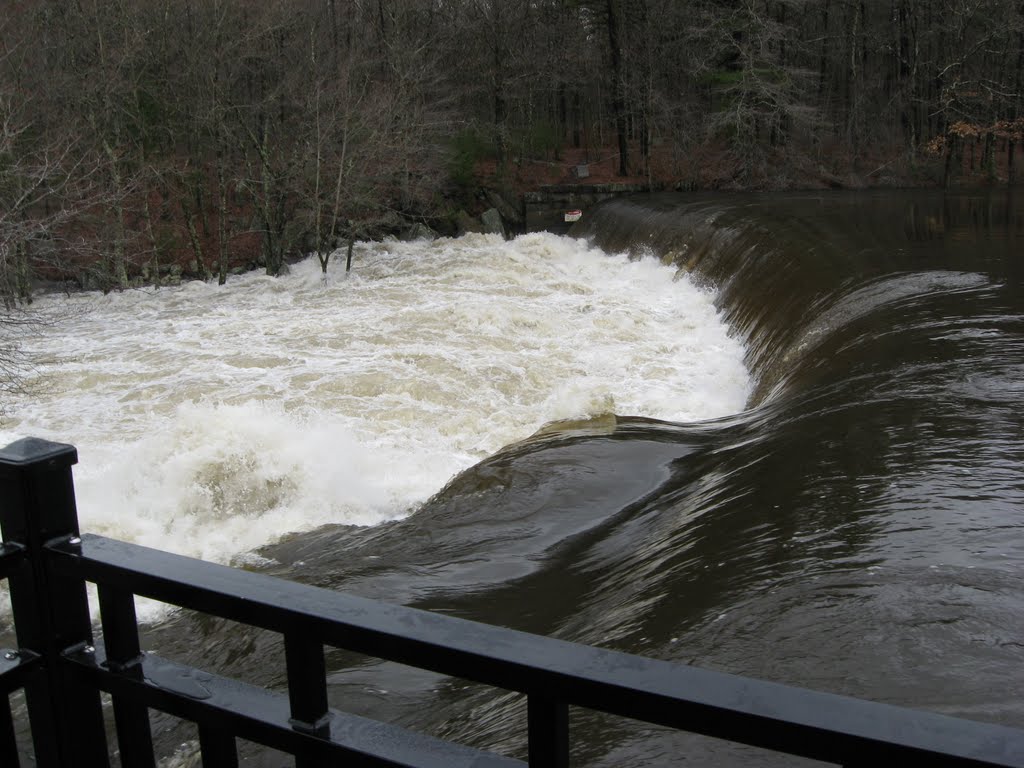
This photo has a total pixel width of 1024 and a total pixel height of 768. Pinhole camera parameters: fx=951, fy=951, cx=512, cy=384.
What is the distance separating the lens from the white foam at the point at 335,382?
27.0 ft

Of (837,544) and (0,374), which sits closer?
(837,544)

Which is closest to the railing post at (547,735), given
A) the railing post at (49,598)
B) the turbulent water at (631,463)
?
the railing post at (49,598)

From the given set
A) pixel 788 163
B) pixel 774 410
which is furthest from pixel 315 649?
pixel 788 163

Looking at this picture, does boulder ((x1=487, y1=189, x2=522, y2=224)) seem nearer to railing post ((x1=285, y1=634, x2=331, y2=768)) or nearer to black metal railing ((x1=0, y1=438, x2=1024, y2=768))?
black metal railing ((x1=0, y1=438, x2=1024, y2=768))

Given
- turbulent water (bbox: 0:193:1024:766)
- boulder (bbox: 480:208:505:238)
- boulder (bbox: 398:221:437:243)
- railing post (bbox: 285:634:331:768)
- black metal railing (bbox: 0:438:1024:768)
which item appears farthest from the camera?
boulder (bbox: 480:208:505:238)

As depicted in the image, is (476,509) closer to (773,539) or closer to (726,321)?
(773,539)

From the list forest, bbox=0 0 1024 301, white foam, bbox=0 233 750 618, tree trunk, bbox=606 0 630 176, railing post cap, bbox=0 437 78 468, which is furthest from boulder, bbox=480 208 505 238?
railing post cap, bbox=0 437 78 468

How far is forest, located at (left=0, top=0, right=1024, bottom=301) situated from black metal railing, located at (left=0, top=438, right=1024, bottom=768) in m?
12.5

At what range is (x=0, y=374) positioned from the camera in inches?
484

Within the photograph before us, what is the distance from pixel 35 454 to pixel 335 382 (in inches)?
424

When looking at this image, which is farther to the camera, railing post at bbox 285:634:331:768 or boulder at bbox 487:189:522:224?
boulder at bbox 487:189:522:224

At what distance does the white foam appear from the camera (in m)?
8.22

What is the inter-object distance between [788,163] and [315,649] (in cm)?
3148

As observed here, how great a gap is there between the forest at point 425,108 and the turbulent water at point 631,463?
4947 millimetres
